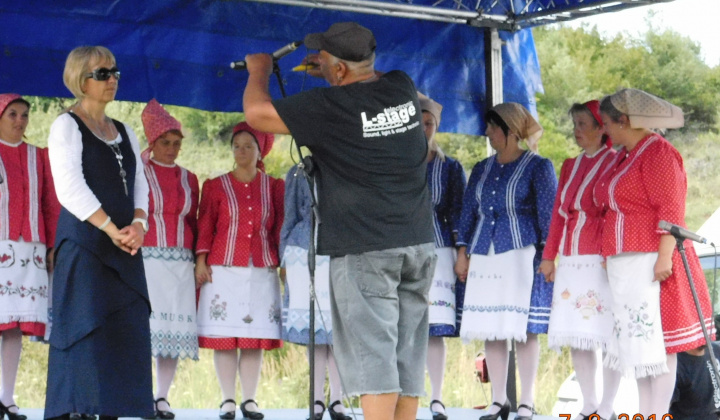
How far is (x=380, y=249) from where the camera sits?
379 cm

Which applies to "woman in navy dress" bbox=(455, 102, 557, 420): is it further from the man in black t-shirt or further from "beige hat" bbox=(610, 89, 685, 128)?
the man in black t-shirt

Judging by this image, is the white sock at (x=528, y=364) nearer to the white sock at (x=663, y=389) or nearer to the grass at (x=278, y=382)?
the white sock at (x=663, y=389)

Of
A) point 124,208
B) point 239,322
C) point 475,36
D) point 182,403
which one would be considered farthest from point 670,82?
point 124,208

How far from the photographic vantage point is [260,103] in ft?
12.5

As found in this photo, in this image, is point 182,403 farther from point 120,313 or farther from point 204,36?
point 120,313

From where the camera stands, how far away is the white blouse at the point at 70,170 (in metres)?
4.25

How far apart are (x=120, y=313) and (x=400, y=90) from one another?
4.71 ft

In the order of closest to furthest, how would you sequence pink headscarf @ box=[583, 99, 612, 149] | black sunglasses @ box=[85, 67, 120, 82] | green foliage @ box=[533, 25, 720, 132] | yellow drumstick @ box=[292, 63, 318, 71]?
yellow drumstick @ box=[292, 63, 318, 71], black sunglasses @ box=[85, 67, 120, 82], pink headscarf @ box=[583, 99, 612, 149], green foliage @ box=[533, 25, 720, 132]

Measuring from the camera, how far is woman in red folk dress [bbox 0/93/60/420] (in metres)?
5.71

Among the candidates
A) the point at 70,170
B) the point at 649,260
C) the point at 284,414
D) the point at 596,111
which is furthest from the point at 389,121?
the point at 284,414

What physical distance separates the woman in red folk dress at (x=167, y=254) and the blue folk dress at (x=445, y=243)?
4.58 feet

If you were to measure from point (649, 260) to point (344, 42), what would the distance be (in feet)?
7.09

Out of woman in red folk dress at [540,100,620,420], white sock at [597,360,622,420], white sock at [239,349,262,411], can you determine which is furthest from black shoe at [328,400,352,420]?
white sock at [597,360,622,420]

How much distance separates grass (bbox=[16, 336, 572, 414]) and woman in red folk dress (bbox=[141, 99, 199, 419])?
690 centimetres
